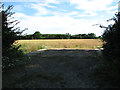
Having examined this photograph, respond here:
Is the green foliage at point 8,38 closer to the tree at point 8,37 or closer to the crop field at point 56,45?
the tree at point 8,37

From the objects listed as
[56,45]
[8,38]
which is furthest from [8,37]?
[56,45]

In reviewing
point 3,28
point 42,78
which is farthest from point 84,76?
point 3,28

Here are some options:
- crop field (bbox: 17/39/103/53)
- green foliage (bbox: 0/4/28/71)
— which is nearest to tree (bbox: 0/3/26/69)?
green foliage (bbox: 0/4/28/71)

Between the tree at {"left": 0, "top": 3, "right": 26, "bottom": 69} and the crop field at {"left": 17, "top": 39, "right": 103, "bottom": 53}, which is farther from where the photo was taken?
the crop field at {"left": 17, "top": 39, "right": 103, "bottom": 53}

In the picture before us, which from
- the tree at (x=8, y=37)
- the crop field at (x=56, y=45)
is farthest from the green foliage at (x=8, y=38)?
the crop field at (x=56, y=45)

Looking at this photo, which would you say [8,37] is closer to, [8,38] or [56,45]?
[8,38]

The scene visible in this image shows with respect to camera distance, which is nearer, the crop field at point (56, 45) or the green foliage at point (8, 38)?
the green foliage at point (8, 38)

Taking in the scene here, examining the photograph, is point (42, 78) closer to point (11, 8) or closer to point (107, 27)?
point (107, 27)

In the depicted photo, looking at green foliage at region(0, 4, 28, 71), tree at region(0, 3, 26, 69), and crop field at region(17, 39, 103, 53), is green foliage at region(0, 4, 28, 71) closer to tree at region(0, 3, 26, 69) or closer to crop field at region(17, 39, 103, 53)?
tree at region(0, 3, 26, 69)

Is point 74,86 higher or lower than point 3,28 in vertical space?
lower

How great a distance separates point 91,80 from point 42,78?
1.40m

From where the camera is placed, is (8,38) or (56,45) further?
(56,45)

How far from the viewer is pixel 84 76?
3.18 meters

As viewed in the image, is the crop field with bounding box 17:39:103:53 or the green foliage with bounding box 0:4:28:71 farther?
the crop field with bounding box 17:39:103:53
